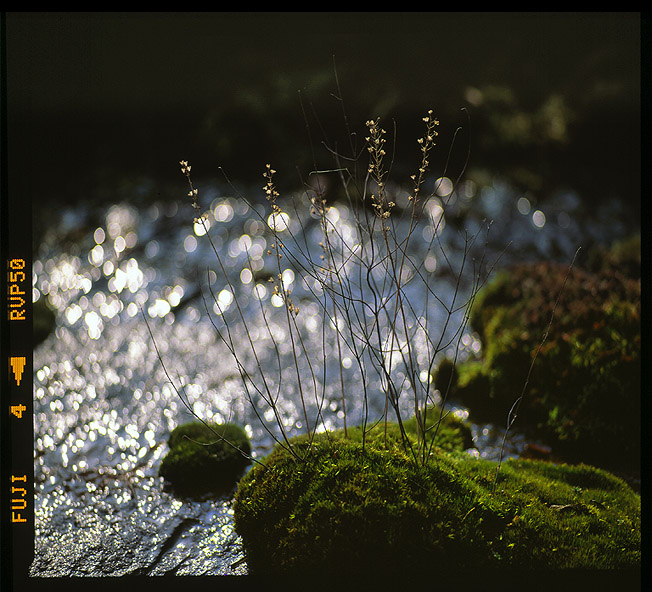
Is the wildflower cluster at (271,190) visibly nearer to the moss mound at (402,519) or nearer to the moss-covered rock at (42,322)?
the moss mound at (402,519)

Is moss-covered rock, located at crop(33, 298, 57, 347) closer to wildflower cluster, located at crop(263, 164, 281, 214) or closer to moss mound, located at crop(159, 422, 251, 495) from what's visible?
moss mound, located at crop(159, 422, 251, 495)

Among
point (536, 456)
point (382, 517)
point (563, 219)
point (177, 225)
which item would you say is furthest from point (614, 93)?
point (382, 517)

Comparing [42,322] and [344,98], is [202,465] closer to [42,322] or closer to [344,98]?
[42,322]

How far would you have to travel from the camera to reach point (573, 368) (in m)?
4.69

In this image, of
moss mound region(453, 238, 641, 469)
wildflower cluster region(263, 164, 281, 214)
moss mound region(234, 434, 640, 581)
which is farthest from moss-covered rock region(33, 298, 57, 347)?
wildflower cluster region(263, 164, 281, 214)

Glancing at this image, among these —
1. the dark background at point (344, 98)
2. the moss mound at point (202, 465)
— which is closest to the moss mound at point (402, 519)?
the moss mound at point (202, 465)

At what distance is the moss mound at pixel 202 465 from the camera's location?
404 centimetres

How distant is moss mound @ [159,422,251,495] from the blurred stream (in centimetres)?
14

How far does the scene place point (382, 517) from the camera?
2818 mm

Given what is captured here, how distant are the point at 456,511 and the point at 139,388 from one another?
3.87 metres

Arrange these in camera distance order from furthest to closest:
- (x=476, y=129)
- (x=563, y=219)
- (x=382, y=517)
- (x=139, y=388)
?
(x=476, y=129)
(x=563, y=219)
(x=139, y=388)
(x=382, y=517)

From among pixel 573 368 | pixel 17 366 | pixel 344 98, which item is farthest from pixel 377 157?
pixel 344 98
